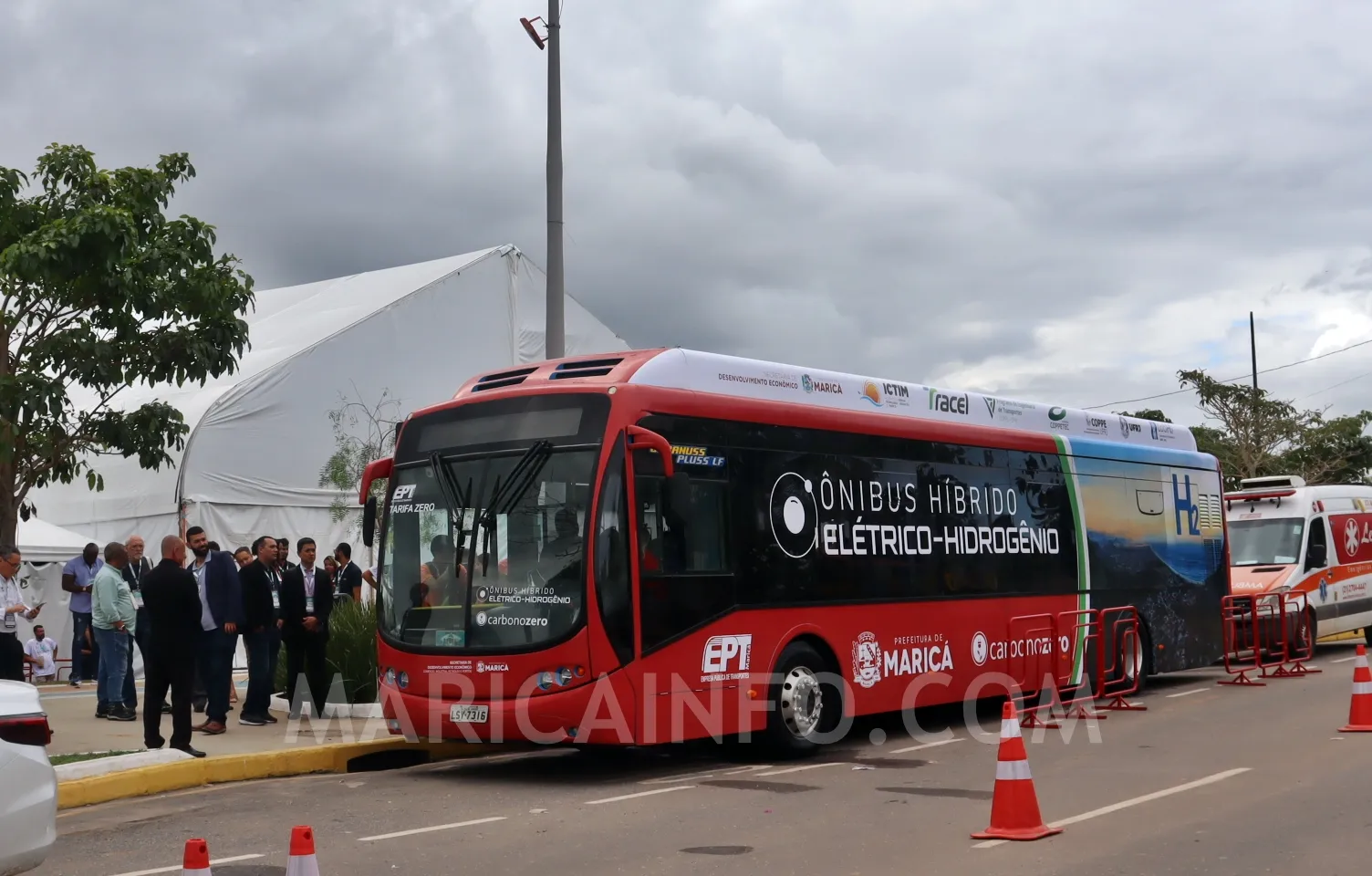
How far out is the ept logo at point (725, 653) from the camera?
11047 millimetres

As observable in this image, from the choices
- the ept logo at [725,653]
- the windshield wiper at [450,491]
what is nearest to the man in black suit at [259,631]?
the windshield wiper at [450,491]

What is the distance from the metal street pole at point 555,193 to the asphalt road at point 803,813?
426cm

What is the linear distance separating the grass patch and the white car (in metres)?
4.97

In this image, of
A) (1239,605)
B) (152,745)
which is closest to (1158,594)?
(1239,605)

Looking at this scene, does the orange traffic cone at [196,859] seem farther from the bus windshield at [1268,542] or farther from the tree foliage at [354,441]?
the bus windshield at [1268,542]

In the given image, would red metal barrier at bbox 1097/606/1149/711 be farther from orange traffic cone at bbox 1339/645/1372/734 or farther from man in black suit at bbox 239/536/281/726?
man in black suit at bbox 239/536/281/726

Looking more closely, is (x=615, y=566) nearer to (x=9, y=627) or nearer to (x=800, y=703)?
(x=800, y=703)

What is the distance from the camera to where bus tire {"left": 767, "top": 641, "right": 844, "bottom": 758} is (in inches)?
458

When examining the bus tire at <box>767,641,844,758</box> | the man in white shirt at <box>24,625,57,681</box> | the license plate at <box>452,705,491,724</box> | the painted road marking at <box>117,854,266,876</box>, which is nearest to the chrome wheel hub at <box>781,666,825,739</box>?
the bus tire at <box>767,641,844,758</box>

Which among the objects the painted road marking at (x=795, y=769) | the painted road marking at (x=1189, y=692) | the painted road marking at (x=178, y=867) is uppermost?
the painted road marking at (x=1189, y=692)

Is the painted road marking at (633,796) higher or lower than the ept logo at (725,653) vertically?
lower

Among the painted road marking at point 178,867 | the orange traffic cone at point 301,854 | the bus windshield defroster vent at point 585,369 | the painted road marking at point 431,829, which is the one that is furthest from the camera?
the bus windshield defroster vent at point 585,369

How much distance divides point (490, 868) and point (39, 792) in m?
2.35

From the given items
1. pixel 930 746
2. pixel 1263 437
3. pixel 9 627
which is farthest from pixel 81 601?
pixel 1263 437
